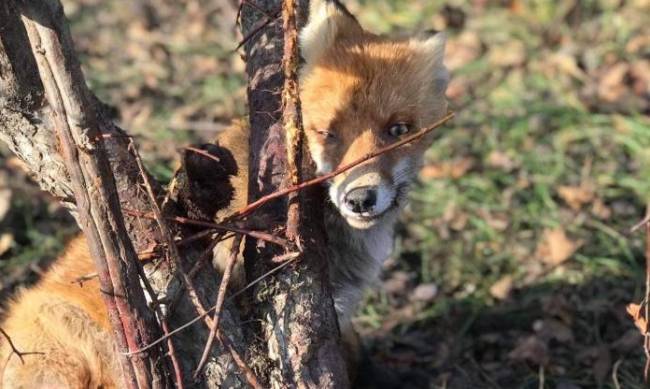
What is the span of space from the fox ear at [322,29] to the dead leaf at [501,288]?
2.21 meters

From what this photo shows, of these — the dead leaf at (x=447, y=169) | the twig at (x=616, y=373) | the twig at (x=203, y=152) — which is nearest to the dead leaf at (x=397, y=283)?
the dead leaf at (x=447, y=169)

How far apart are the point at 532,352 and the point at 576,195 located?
1.81 meters

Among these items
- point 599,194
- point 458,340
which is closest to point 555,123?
point 599,194

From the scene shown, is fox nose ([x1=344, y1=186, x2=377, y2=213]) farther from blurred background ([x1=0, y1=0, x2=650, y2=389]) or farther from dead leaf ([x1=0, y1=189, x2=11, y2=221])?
dead leaf ([x1=0, y1=189, x2=11, y2=221])

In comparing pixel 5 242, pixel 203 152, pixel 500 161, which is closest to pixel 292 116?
pixel 203 152

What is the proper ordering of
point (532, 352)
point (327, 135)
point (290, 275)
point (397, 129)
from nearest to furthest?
point (290, 275), point (327, 135), point (397, 129), point (532, 352)

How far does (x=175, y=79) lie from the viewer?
25.7 feet

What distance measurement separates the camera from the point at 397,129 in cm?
391

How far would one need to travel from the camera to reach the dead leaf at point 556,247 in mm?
5633

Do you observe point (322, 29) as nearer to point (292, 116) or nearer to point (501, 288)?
point (292, 116)

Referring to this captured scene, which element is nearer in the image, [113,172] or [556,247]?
[113,172]

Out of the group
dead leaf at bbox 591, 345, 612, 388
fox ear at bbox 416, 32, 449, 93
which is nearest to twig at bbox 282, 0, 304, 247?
fox ear at bbox 416, 32, 449, 93

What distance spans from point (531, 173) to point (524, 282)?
128 cm

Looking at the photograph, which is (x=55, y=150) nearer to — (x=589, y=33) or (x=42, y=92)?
(x=42, y=92)
